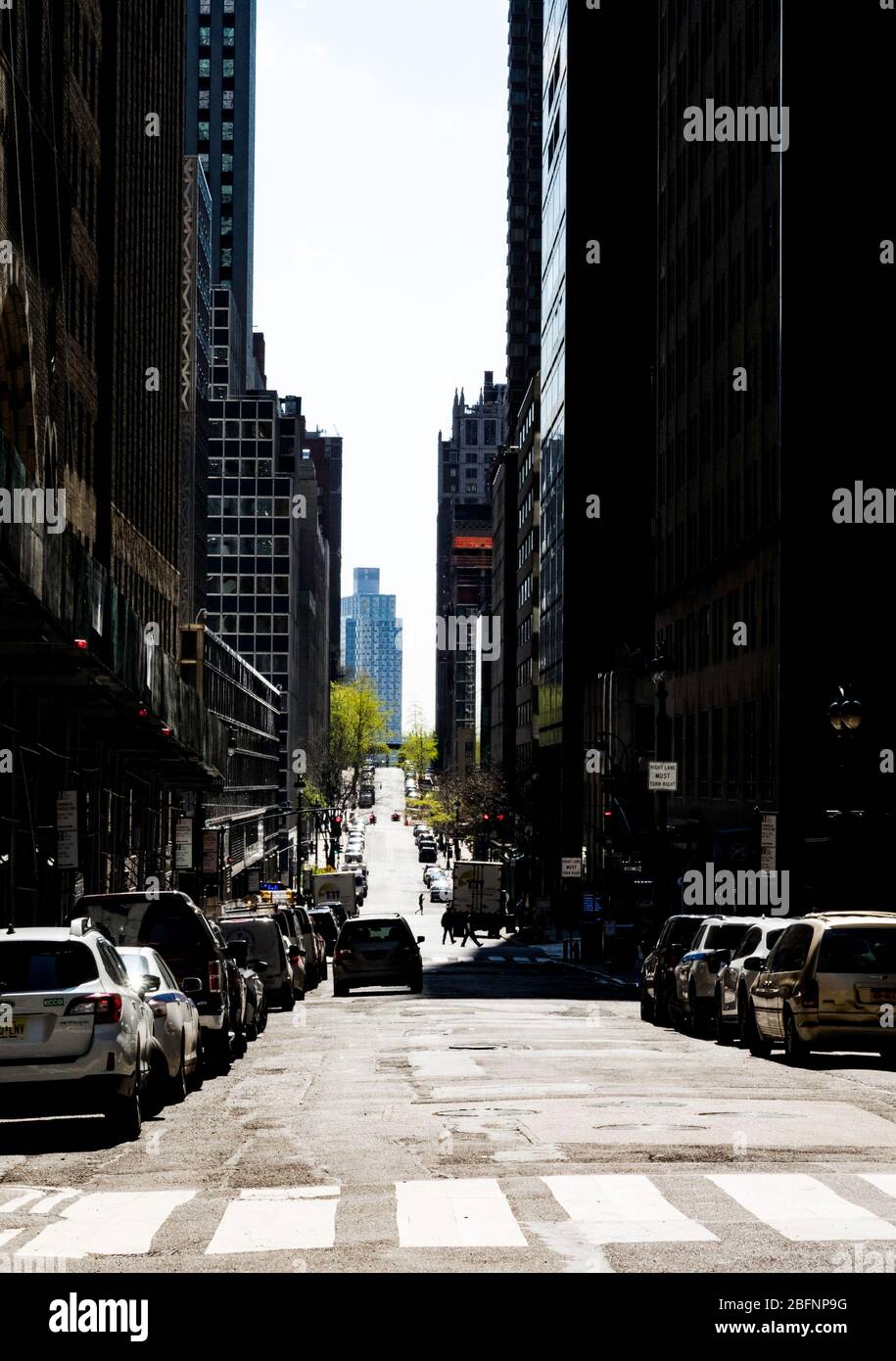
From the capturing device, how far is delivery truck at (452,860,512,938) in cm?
9794

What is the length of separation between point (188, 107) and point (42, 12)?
479 ft

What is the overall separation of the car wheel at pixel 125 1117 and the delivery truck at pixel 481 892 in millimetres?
82025

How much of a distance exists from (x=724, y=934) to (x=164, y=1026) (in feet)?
42.8

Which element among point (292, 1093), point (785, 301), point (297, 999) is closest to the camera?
point (292, 1093)

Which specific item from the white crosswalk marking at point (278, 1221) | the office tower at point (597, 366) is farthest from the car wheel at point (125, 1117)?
the office tower at point (597, 366)

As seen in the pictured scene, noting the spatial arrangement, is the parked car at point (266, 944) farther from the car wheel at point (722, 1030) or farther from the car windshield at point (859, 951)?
the car windshield at point (859, 951)

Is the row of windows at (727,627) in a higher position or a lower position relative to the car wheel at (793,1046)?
higher

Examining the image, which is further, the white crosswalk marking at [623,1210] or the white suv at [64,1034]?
the white suv at [64,1034]

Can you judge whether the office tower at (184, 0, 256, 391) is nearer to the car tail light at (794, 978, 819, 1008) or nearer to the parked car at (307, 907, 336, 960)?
the parked car at (307, 907, 336, 960)

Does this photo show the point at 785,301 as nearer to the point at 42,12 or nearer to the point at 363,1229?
the point at 42,12

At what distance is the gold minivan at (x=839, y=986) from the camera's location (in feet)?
72.0

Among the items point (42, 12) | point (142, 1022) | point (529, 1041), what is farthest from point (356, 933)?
point (142, 1022)

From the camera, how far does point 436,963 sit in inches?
2734

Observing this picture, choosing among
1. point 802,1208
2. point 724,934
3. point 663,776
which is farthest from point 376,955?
point 802,1208
